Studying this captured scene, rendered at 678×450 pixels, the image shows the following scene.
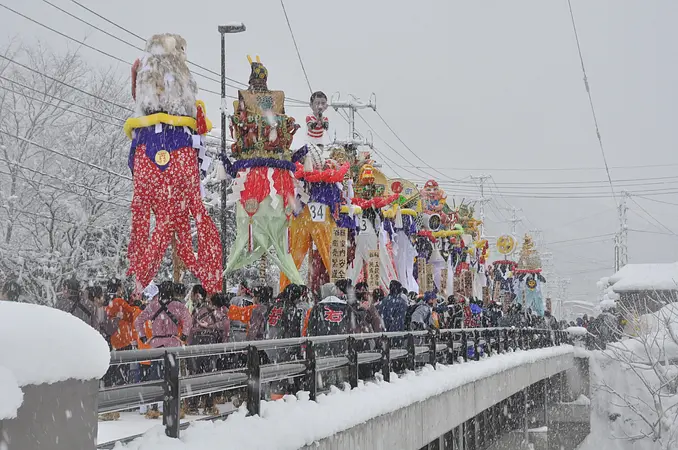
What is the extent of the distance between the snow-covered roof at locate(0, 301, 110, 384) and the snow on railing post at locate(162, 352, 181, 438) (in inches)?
61.9

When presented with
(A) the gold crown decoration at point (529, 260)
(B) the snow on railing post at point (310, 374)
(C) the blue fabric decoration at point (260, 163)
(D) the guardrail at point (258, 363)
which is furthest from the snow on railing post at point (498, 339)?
(A) the gold crown decoration at point (529, 260)

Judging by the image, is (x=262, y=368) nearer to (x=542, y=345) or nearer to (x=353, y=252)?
(x=353, y=252)

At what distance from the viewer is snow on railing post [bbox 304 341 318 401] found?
332 inches

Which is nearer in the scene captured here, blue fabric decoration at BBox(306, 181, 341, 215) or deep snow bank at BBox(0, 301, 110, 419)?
deep snow bank at BBox(0, 301, 110, 419)

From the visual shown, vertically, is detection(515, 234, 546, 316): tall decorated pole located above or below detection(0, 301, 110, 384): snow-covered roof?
above

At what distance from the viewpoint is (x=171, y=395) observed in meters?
5.73

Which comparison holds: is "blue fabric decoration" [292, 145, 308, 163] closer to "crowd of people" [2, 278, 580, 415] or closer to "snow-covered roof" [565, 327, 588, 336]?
"crowd of people" [2, 278, 580, 415]

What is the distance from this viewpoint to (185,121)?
1320 cm

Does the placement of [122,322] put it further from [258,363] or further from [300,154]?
[300,154]

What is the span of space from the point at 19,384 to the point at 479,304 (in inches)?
919

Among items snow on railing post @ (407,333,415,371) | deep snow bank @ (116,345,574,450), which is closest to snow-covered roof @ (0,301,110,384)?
deep snow bank @ (116,345,574,450)

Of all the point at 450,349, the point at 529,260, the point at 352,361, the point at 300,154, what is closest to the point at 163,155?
the point at 300,154

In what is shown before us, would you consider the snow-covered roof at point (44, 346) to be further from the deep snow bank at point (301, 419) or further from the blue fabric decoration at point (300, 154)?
the blue fabric decoration at point (300, 154)

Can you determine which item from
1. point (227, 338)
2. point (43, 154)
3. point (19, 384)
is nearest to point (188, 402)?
point (227, 338)
